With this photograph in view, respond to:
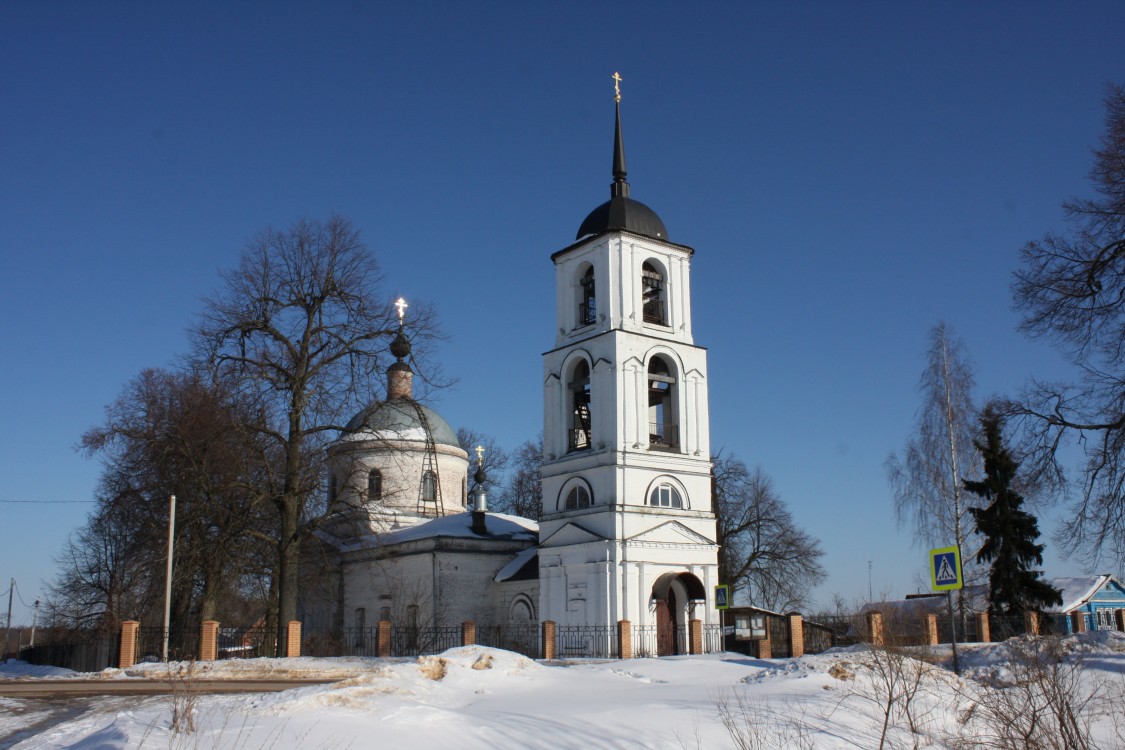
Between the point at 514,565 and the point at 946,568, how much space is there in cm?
2211

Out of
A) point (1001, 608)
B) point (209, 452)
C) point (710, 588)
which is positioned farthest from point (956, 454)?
point (209, 452)

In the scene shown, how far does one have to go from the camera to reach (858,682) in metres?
14.0

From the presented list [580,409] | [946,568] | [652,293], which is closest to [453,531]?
[580,409]

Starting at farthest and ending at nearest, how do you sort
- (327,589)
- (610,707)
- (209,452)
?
1. (327,589)
2. (209,452)
3. (610,707)

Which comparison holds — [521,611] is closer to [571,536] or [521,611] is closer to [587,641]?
[571,536]

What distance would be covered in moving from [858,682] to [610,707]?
3.75m

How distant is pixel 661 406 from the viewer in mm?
33062

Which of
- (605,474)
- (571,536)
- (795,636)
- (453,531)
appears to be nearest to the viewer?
(795,636)

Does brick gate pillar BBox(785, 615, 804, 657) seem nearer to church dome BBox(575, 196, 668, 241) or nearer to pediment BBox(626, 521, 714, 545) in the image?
pediment BBox(626, 521, 714, 545)

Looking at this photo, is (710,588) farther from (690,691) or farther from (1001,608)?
(690,691)

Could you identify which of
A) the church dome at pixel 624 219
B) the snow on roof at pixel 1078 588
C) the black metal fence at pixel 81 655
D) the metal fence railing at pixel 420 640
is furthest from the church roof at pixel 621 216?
the snow on roof at pixel 1078 588

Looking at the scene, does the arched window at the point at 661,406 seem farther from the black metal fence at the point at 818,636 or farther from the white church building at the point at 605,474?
the black metal fence at the point at 818,636

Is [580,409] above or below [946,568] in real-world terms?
above

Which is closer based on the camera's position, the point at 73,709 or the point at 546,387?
the point at 73,709
